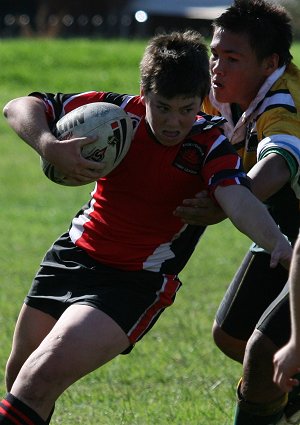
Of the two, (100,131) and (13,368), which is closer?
(100,131)

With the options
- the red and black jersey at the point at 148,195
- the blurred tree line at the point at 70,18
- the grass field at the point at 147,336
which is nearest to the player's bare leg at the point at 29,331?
the red and black jersey at the point at 148,195

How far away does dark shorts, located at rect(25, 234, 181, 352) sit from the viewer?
4.91 m

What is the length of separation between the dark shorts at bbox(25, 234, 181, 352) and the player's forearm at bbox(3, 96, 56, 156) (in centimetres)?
57

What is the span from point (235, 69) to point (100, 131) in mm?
937

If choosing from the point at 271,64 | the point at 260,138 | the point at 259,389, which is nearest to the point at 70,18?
the point at 271,64

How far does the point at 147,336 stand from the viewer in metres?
8.38

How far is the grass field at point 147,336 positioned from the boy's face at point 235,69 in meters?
1.74

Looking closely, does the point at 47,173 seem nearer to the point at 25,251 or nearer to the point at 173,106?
the point at 173,106

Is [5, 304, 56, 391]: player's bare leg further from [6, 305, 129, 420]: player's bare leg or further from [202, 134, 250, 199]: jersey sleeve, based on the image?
[202, 134, 250, 199]: jersey sleeve

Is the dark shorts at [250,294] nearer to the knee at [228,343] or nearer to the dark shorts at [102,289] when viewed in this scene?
the knee at [228,343]

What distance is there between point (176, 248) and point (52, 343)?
2.80 feet

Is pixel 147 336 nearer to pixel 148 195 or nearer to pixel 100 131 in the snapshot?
pixel 148 195

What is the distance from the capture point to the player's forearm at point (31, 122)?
498cm

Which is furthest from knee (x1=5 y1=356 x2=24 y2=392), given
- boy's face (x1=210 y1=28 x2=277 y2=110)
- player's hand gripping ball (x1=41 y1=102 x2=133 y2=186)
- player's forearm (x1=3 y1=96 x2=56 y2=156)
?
boy's face (x1=210 y1=28 x2=277 y2=110)
